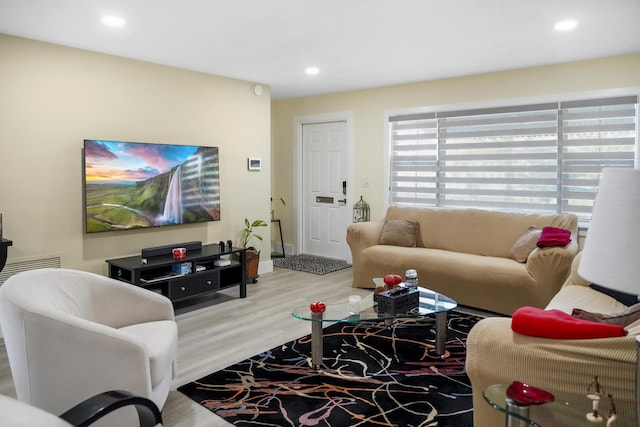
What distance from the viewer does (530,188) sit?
4875 mm

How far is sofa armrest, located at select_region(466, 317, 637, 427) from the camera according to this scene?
167 centimetres

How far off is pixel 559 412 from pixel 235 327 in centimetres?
277

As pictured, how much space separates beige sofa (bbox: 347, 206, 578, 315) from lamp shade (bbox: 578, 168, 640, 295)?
9.67 ft

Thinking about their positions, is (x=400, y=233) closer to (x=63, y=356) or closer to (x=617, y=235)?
(x=63, y=356)

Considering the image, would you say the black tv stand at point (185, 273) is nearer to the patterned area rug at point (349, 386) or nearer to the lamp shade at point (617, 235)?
the patterned area rug at point (349, 386)

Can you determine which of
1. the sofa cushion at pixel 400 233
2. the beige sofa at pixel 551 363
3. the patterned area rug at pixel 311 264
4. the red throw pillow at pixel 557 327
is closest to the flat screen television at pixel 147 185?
the patterned area rug at pixel 311 264

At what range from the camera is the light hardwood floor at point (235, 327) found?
2.61 meters

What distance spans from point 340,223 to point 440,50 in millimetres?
3008

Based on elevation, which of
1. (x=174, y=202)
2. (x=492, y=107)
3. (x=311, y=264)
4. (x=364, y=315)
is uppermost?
(x=492, y=107)

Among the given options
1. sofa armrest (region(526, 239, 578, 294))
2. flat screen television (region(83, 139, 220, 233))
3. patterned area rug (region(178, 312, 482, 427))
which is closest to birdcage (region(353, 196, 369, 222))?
flat screen television (region(83, 139, 220, 233))

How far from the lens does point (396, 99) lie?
5785mm

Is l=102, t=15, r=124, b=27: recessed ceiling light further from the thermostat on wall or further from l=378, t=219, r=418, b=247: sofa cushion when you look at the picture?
l=378, t=219, r=418, b=247: sofa cushion

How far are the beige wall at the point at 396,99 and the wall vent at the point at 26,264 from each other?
12.0ft

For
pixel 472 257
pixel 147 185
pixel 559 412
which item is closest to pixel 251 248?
pixel 147 185
